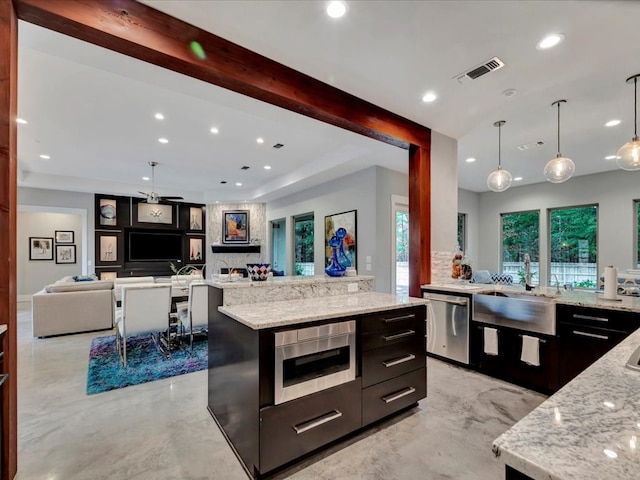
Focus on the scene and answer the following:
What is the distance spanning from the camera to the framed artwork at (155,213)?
8.66 m

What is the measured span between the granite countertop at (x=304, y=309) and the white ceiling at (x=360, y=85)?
2.01m

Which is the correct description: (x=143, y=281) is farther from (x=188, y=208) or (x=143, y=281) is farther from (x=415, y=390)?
(x=415, y=390)

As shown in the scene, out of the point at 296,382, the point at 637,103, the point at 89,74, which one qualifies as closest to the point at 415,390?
the point at 296,382

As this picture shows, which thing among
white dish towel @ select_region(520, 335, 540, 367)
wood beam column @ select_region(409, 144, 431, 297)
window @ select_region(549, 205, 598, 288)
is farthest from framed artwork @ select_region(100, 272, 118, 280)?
window @ select_region(549, 205, 598, 288)

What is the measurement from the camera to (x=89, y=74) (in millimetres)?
2965

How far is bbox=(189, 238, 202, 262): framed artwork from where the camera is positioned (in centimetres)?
923

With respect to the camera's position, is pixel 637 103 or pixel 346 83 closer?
pixel 346 83

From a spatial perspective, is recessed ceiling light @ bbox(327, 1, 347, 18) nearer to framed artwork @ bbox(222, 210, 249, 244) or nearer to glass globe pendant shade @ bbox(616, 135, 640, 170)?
glass globe pendant shade @ bbox(616, 135, 640, 170)

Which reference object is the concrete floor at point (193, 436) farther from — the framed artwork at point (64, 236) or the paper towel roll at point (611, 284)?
the framed artwork at point (64, 236)

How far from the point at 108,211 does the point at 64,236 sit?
1.96 meters

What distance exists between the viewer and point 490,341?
10.4ft

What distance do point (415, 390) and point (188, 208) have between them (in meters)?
8.64

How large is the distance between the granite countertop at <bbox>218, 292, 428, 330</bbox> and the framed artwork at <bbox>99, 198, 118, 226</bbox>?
7792 millimetres

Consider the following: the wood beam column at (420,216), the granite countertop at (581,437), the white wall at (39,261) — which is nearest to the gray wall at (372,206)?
the wood beam column at (420,216)
